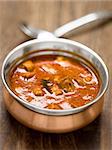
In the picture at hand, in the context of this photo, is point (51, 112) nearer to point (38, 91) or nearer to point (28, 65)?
point (38, 91)

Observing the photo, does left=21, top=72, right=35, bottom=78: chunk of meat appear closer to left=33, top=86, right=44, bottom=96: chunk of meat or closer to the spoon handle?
left=33, top=86, right=44, bottom=96: chunk of meat

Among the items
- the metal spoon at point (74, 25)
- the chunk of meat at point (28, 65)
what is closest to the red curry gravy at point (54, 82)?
the chunk of meat at point (28, 65)

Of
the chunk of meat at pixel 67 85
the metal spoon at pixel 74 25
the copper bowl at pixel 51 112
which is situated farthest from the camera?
the metal spoon at pixel 74 25

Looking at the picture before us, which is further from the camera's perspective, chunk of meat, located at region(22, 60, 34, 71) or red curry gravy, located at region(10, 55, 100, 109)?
chunk of meat, located at region(22, 60, 34, 71)

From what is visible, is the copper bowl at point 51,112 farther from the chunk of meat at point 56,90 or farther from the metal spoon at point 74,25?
the metal spoon at point 74,25

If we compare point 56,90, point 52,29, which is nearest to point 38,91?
point 56,90

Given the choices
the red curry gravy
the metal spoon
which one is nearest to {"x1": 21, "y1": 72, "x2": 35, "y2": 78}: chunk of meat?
the red curry gravy

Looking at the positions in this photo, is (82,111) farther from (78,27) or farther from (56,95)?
(78,27)

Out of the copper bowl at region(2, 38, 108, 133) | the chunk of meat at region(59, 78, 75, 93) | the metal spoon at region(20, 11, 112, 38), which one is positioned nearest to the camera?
the copper bowl at region(2, 38, 108, 133)

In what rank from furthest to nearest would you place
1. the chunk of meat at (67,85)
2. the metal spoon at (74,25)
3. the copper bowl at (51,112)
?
the metal spoon at (74,25) < the chunk of meat at (67,85) < the copper bowl at (51,112)
